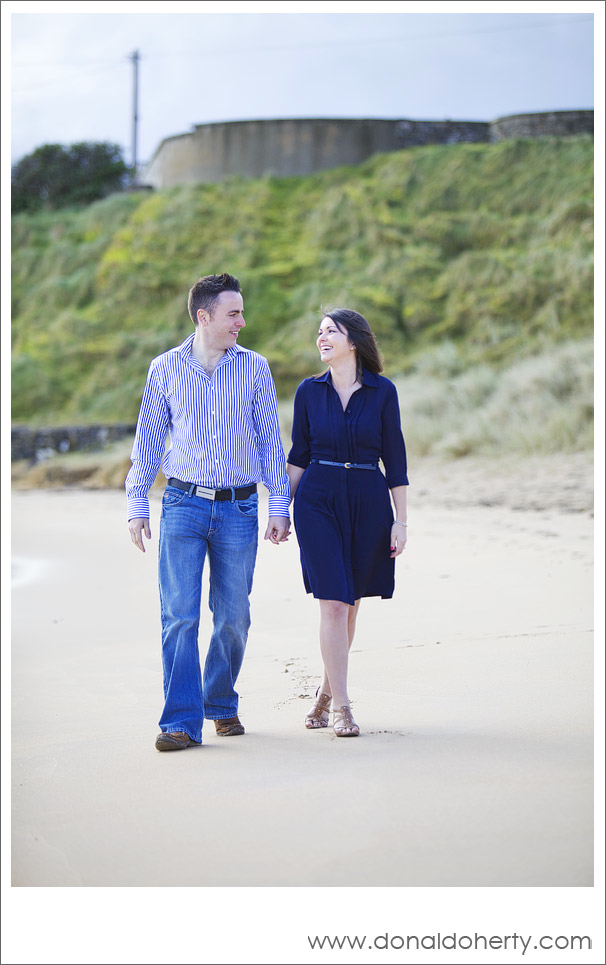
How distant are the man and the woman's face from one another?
0.25m

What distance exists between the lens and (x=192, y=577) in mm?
3969

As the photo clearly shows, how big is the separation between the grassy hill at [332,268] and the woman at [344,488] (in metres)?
14.9

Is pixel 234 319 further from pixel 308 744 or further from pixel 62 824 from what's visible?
pixel 62 824

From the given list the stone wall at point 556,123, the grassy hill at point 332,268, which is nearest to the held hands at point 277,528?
the grassy hill at point 332,268

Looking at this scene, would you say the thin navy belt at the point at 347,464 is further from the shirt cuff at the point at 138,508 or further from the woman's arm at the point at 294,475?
the shirt cuff at the point at 138,508

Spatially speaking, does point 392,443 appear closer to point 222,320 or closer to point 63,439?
point 222,320

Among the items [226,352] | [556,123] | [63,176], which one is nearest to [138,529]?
[226,352]

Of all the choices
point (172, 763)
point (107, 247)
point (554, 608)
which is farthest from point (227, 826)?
point (107, 247)

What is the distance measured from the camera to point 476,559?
8.82 meters

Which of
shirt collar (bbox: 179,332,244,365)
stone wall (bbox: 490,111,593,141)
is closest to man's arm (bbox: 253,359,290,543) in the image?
shirt collar (bbox: 179,332,244,365)

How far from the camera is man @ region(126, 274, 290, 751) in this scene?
13.0 feet

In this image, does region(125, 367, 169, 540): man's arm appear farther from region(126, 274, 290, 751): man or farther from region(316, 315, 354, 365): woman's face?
region(316, 315, 354, 365): woman's face

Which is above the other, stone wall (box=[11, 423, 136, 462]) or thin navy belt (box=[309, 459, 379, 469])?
stone wall (box=[11, 423, 136, 462])

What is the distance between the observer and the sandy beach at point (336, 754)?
2859mm
